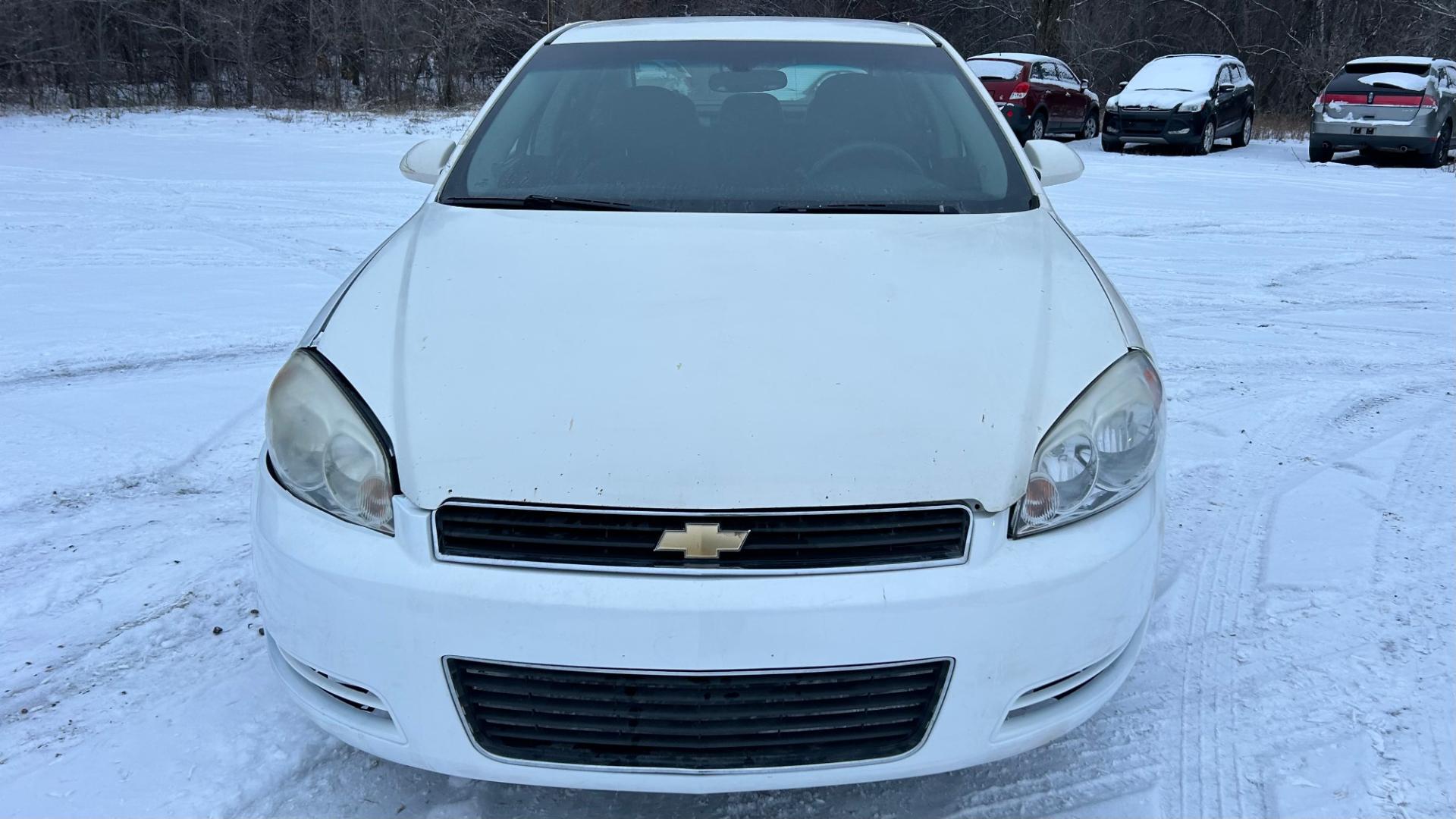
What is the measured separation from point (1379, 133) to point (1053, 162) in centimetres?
1392

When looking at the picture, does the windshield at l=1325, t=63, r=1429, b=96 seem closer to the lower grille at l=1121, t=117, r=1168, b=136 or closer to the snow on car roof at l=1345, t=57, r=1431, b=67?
the snow on car roof at l=1345, t=57, r=1431, b=67

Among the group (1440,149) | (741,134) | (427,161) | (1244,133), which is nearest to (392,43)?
(1244,133)

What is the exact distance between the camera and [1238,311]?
6121 mm

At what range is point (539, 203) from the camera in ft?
9.06

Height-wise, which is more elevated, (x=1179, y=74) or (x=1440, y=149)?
(x=1179, y=74)

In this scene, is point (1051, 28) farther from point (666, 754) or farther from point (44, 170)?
point (666, 754)

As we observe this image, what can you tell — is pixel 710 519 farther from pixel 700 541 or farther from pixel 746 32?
pixel 746 32

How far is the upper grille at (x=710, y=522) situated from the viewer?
173 cm

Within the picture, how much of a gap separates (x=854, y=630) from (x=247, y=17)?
28.2 meters

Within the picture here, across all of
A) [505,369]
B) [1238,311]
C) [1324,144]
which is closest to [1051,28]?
[1324,144]

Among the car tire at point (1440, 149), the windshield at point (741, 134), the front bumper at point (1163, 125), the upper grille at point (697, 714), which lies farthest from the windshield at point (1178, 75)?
the upper grille at point (697, 714)

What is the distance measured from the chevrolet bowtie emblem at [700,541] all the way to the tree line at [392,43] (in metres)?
25.1

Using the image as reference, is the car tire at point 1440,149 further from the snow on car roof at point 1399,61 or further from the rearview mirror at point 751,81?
the rearview mirror at point 751,81

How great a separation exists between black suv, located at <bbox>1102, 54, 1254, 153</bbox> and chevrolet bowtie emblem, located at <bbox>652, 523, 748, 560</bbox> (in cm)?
1577
